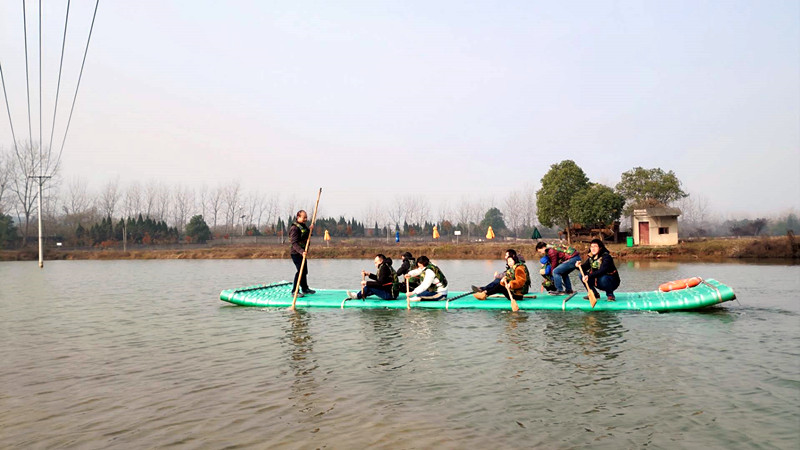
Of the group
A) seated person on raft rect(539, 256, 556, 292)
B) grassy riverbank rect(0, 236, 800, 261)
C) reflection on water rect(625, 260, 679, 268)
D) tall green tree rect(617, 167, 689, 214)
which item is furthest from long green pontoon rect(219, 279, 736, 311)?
tall green tree rect(617, 167, 689, 214)

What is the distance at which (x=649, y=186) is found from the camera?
6103 centimetres

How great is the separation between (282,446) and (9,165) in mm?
99111

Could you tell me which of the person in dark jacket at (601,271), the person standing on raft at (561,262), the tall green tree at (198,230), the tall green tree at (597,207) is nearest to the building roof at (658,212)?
the tall green tree at (597,207)

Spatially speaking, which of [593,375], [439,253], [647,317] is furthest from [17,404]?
[439,253]

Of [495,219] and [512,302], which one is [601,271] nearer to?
[512,302]

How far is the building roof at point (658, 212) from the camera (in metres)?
48.1

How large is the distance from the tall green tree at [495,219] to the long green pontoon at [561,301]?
336 ft

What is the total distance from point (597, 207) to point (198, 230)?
62.2 m

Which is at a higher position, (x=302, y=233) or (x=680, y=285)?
(x=302, y=233)

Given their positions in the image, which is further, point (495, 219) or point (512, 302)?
point (495, 219)

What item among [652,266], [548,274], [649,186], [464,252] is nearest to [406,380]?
[548,274]

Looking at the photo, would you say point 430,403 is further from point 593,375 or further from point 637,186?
point 637,186

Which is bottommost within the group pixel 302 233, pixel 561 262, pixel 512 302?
pixel 512 302

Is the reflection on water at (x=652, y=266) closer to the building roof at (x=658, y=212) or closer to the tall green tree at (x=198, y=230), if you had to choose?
the building roof at (x=658, y=212)
